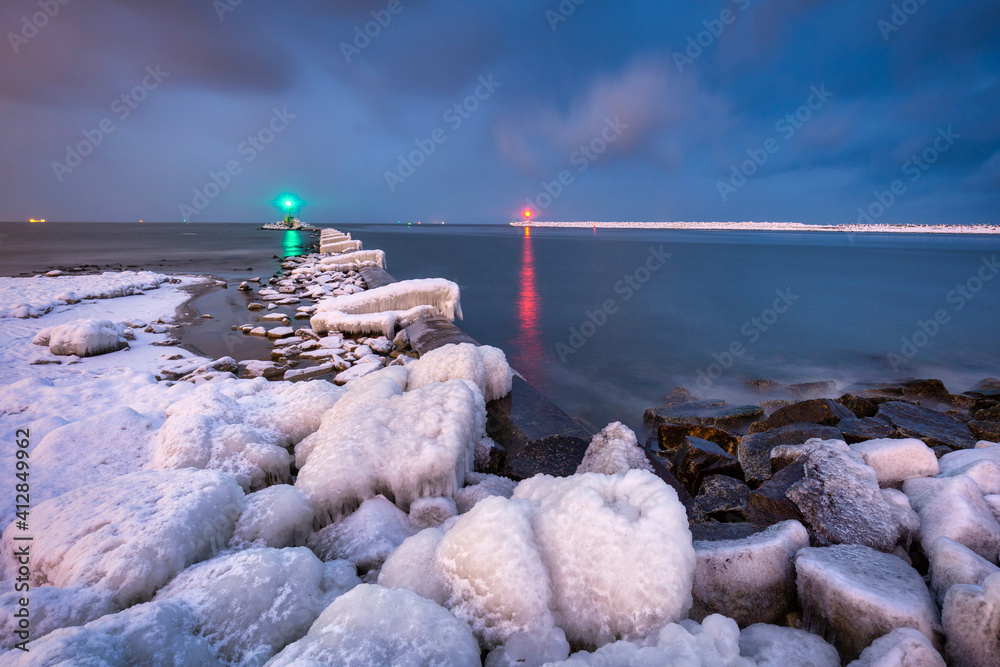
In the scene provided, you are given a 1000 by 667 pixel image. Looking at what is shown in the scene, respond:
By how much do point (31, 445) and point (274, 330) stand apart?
18.5ft

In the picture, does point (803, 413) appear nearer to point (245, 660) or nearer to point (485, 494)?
point (485, 494)

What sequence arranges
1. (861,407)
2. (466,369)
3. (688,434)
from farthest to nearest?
(861,407)
(688,434)
(466,369)

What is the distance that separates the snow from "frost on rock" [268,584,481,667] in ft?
41.8

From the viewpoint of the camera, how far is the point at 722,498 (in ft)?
13.7

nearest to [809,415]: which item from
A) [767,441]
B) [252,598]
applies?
[767,441]

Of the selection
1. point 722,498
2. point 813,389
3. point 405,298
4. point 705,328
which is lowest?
point 813,389

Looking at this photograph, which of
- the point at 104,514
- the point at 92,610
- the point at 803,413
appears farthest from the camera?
the point at 803,413

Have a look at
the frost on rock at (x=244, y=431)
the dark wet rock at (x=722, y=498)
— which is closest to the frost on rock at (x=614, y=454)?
the dark wet rock at (x=722, y=498)

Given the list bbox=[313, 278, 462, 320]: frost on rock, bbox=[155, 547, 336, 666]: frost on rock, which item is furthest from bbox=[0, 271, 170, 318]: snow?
bbox=[155, 547, 336, 666]: frost on rock

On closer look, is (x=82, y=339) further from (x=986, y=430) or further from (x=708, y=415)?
(x=986, y=430)

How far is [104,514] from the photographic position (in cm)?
253

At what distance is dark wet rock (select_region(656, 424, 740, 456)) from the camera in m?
5.86

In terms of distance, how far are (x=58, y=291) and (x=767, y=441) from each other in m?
18.1

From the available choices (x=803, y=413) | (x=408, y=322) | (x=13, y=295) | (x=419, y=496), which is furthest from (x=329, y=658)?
(x=13, y=295)
